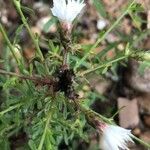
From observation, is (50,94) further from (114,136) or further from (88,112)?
(114,136)

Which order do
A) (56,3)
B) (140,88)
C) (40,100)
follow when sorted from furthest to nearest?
(140,88) < (40,100) < (56,3)

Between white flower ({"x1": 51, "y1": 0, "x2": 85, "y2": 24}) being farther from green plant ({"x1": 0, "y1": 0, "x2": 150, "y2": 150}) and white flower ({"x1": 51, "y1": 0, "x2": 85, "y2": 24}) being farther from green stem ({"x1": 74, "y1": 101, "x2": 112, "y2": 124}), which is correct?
green stem ({"x1": 74, "y1": 101, "x2": 112, "y2": 124})

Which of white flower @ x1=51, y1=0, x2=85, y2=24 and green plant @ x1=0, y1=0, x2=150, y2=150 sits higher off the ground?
white flower @ x1=51, y1=0, x2=85, y2=24

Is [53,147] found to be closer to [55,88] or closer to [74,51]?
[55,88]

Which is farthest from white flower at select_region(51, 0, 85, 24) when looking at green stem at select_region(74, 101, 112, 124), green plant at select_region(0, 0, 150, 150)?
green stem at select_region(74, 101, 112, 124)

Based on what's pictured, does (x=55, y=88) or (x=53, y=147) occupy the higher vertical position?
(x=55, y=88)

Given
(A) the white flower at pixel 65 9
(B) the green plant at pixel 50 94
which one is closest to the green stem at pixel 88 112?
(B) the green plant at pixel 50 94

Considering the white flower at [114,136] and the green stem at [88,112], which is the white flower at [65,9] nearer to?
the green stem at [88,112]

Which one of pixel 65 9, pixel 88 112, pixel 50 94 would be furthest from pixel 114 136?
pixel 65 9

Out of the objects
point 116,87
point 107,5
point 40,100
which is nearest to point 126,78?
point 116,87

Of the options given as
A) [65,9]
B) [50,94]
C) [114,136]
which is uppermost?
[65,9]

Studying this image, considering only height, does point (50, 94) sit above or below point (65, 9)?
below
